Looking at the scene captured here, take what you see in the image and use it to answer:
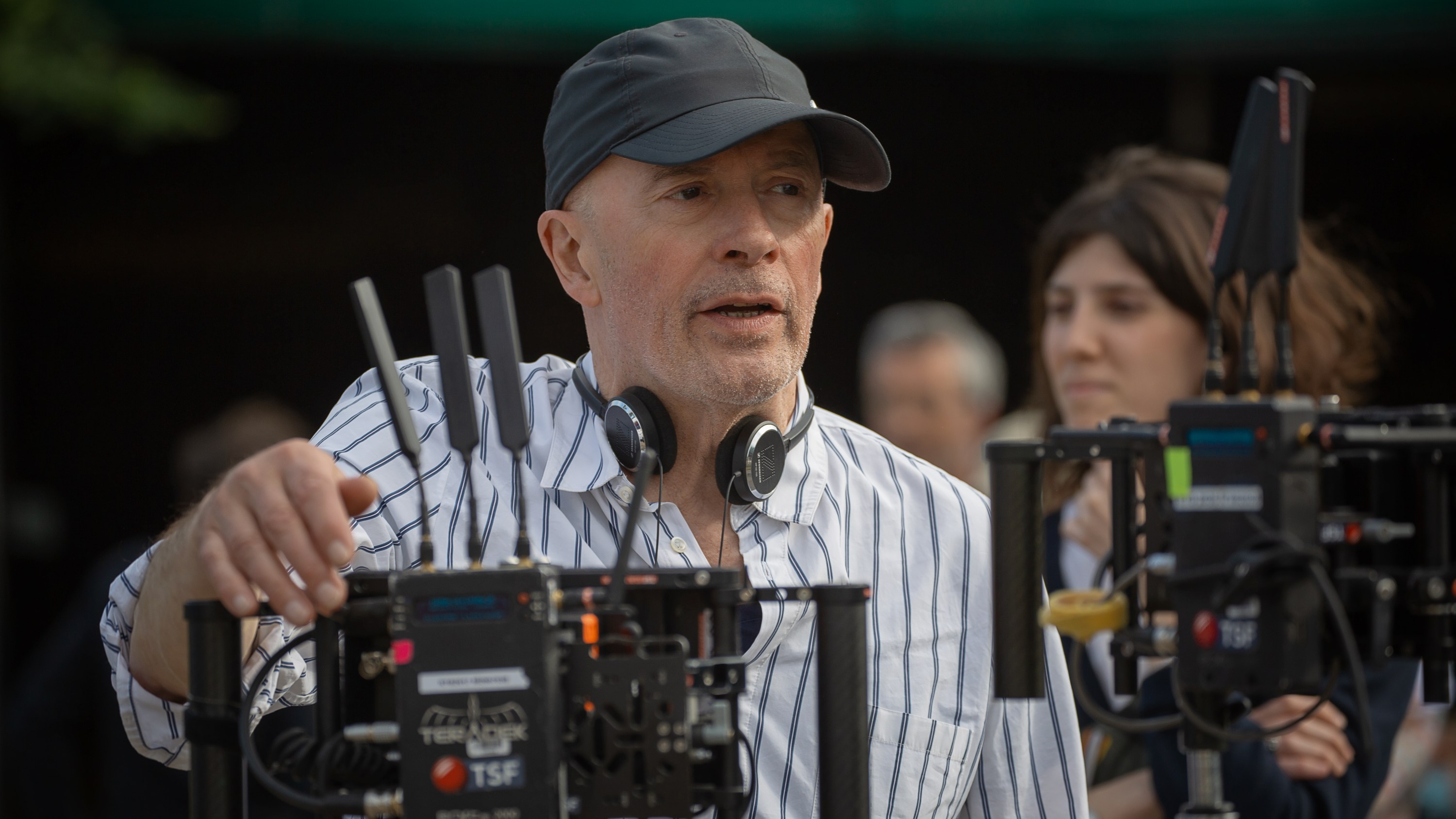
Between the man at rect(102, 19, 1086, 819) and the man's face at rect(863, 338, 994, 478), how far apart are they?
113 inches

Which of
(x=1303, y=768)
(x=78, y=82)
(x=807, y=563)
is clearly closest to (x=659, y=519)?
(x=807, y=563)

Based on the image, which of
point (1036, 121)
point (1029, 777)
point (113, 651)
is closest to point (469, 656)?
point (113, 651)

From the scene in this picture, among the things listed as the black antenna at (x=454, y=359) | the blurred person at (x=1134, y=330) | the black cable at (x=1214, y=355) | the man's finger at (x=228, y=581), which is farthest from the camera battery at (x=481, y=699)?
the blurred person at (x=1134, y=330)

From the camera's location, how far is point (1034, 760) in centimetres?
216

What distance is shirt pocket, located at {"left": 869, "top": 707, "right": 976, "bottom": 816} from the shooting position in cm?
205

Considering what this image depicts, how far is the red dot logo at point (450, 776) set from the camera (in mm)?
1349

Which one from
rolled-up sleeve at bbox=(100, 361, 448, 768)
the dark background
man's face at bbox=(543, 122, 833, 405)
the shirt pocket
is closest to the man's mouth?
man's face at bbox=(543, 122, 833, 405)

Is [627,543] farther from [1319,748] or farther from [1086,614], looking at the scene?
[1319,748]

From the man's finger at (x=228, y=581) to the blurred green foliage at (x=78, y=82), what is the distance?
4099mm

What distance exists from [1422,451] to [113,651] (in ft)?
5.26

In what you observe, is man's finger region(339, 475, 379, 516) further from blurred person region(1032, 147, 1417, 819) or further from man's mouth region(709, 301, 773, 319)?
blurred person region(1032, 147, 1417, 819)

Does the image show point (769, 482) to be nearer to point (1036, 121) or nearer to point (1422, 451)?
point (1422, 451)

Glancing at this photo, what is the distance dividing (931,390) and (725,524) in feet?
10.2

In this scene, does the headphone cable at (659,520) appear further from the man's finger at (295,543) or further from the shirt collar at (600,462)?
the man's finger at (295,543)
